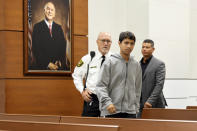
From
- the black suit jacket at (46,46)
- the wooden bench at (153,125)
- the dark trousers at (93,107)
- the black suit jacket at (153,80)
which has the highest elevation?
the black suit jacket at (46,46)

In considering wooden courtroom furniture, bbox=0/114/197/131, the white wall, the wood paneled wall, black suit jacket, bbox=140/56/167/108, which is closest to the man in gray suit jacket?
black suit jacket, bbox=140/56/167/108

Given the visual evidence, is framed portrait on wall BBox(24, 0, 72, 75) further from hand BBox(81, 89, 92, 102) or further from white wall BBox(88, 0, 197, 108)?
white wall BBox(88, 0, 197, 108)

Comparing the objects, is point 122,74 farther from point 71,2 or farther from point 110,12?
point 110,12

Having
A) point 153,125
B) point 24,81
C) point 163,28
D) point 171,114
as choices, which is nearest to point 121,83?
point 171,114

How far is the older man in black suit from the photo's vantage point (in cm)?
643

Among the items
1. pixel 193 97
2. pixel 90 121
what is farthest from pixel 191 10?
pixel 90 121

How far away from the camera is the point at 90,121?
11.7 ft

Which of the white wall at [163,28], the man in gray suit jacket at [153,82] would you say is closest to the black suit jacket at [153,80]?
the man in gray suit jacket at [153,82]

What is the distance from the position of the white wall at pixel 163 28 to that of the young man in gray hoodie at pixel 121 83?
319cm

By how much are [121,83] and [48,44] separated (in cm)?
222

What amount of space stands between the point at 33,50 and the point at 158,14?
3.07 metres

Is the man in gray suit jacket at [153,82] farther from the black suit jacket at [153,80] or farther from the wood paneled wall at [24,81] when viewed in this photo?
the wood paneled wall at [24,81]

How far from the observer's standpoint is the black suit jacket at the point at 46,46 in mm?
6422

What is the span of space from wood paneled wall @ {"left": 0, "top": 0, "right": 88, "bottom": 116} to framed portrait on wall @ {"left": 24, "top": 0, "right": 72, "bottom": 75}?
0.09 metres
